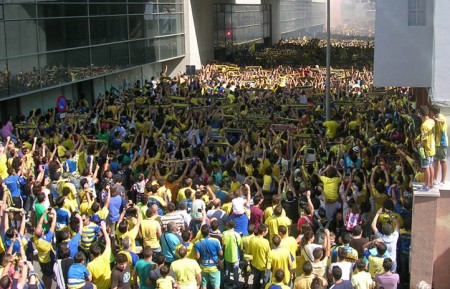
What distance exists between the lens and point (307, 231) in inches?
353

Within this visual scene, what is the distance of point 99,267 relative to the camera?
335 inches

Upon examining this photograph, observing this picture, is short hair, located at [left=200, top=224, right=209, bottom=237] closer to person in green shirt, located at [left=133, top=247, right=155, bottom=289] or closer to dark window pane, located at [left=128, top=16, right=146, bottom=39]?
person in green shirt, located at [left=133, top=247, right=155, bottom=289]

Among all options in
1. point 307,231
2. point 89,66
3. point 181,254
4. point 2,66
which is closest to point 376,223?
point 307,231

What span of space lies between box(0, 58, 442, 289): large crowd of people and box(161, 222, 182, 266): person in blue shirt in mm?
20

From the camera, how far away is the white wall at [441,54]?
1078cm

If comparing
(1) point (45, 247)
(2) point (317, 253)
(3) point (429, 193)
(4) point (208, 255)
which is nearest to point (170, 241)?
(4) point (208, 255)

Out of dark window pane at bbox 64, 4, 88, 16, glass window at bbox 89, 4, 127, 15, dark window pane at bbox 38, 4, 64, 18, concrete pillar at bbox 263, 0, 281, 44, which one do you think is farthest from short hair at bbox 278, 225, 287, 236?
concrete pillar at bbox 263, 0, 281, 44

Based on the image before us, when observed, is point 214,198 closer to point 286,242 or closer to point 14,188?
point 286,242

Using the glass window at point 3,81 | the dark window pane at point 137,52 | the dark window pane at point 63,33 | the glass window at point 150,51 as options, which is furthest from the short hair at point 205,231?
the glass window at point 150,51

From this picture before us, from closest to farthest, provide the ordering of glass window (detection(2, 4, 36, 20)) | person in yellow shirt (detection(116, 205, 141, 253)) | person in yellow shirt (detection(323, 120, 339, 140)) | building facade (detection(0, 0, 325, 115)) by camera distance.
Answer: person in yellow shirt (detection(116, 205, 141, 253)) < person in yellow shirt (detection(323, 120, 339, 140)) < glass window (detection(2, 4, 36, 20)) < building facade (detection(0, 0, 325, 115))

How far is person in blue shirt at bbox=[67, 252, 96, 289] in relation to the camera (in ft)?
26.7

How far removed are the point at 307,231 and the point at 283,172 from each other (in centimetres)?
404

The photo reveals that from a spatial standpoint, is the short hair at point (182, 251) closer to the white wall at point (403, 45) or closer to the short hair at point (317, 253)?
the short hair at point (317, 253)

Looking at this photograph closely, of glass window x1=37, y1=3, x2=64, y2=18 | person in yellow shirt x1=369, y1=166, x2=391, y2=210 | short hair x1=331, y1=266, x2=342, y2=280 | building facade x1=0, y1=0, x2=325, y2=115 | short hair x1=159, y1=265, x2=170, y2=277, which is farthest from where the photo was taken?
glass window x1=37, y1=3, x2=64, y2=18
